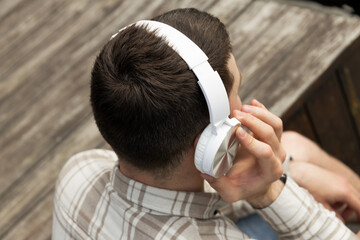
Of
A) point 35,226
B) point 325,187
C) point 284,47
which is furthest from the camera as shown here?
point 284,47

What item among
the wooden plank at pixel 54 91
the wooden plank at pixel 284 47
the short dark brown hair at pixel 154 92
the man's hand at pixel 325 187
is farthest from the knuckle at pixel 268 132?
the wooden plank at pixel 54 91

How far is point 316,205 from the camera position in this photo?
1.29m

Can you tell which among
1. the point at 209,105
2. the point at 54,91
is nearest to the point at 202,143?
the point at 209,105

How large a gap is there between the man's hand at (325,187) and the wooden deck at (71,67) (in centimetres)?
31

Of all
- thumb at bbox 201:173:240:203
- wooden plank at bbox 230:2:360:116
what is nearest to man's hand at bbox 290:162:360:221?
wooden plank at bbox 230:2:360:116

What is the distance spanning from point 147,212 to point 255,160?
28 centimetres

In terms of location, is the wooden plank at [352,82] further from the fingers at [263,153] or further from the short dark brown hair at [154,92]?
the short dark brown hair at [154,92]

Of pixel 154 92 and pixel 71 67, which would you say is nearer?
pixel 154 92

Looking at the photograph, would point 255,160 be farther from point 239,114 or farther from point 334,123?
point 334,123

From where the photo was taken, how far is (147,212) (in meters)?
1.09

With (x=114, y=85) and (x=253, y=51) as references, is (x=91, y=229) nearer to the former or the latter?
(x=114, y=85)

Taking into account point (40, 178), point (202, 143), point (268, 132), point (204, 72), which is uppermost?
point (204, 72)

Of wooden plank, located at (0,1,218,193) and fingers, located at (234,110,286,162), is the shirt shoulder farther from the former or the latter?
wooden plank, located at (0,1,218,193)

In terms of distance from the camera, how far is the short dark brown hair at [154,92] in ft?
3.08
